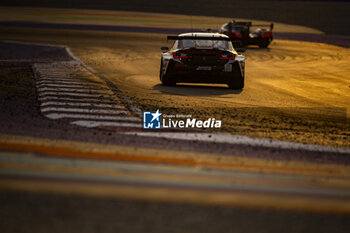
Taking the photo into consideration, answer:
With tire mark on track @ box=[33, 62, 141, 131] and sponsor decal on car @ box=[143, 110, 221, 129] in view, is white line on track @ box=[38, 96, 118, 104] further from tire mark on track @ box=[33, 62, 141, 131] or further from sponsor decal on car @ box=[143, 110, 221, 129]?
sponsor decal on car @ box=[143, 110, 221, 129]

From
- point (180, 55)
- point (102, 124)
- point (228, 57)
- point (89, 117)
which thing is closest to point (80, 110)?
point (89, 117)

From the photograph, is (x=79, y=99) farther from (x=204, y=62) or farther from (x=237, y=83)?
(x=237, y=83)

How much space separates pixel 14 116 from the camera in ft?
30.6

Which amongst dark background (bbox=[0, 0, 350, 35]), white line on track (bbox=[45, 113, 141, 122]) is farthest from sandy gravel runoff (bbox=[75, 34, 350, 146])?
dark background (bbox=[0, 0, 350, 35])

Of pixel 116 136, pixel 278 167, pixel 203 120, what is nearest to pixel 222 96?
pixel 203 120

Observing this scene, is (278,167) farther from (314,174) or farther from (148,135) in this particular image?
(148,135)

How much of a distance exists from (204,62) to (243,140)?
649 cm

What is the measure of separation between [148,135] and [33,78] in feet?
25.9

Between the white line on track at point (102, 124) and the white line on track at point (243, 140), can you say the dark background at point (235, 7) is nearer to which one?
the white line on track at point (102, 124)

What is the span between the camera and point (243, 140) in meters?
8.17

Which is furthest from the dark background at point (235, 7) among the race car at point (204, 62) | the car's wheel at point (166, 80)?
the car's wheel at point (166, 80)

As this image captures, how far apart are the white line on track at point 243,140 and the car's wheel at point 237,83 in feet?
21.3

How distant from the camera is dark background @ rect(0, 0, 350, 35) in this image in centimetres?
6725

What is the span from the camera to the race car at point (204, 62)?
1444cm
